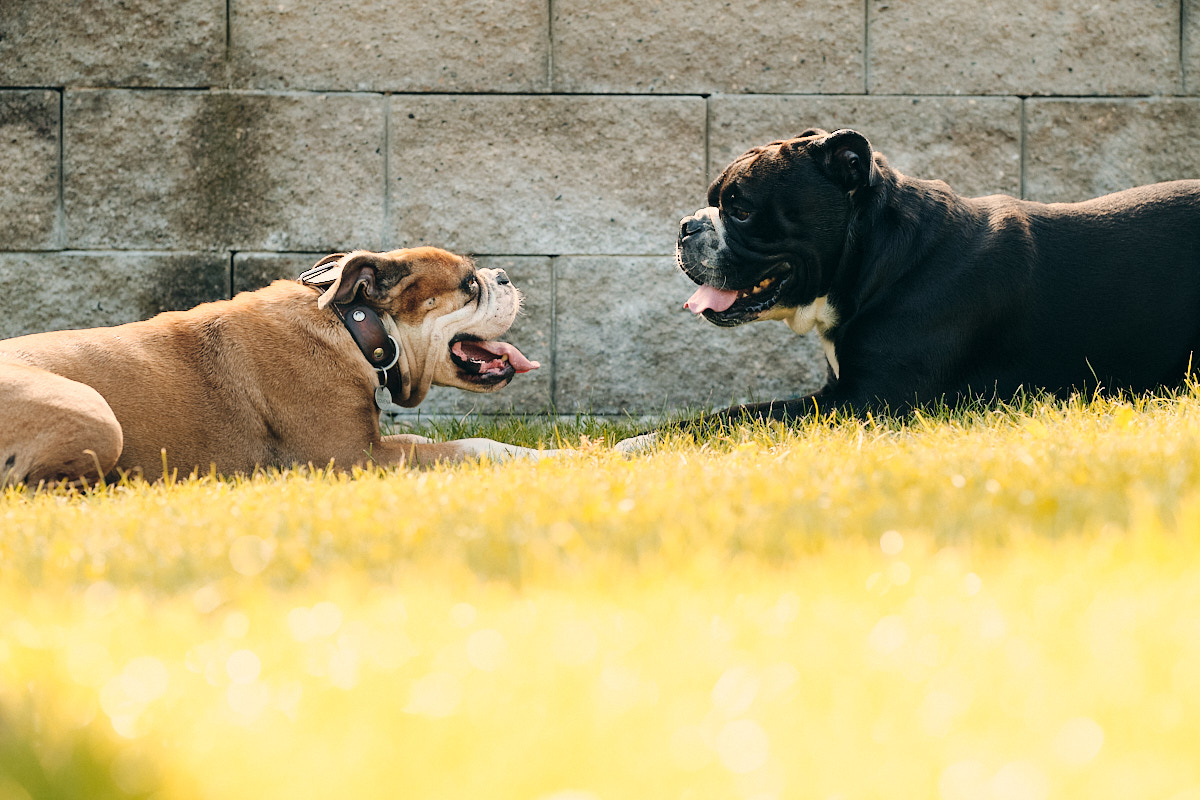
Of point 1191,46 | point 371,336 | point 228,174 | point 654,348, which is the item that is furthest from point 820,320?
point 228,174

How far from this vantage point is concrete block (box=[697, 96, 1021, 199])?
657cm

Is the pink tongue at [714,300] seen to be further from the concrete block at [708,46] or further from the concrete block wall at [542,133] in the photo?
the concrete block at [708,46]

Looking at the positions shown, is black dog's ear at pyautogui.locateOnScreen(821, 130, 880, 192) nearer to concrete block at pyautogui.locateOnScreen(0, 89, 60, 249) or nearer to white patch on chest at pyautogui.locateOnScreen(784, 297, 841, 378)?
white patch on chest at pyautogui.locateOnScreen(784, 297, 841, 378)

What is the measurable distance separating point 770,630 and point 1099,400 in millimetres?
3177

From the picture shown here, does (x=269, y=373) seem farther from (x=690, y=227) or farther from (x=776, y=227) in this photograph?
(x=776, y=227)

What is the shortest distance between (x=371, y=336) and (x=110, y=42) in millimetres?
3202

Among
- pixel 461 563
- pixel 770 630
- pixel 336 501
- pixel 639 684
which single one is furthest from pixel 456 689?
pixel 336 501

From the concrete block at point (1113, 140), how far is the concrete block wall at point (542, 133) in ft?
0.05

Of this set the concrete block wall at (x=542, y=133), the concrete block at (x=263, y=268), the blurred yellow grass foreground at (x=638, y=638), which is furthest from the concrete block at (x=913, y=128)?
the blurred yellow grass foreground at (x=638, y=638)

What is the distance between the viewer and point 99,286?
649cm

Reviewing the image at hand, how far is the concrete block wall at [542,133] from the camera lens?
647 centimetres

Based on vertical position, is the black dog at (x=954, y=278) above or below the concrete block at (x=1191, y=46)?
below

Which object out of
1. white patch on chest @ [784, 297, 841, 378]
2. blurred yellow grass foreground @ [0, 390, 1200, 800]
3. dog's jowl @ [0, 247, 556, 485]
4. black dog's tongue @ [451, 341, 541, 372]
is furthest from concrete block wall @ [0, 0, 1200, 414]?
blurred yellow grass foreground @ [0, 390, 1200, 800]

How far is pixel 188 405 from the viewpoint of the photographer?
4.64 meters
